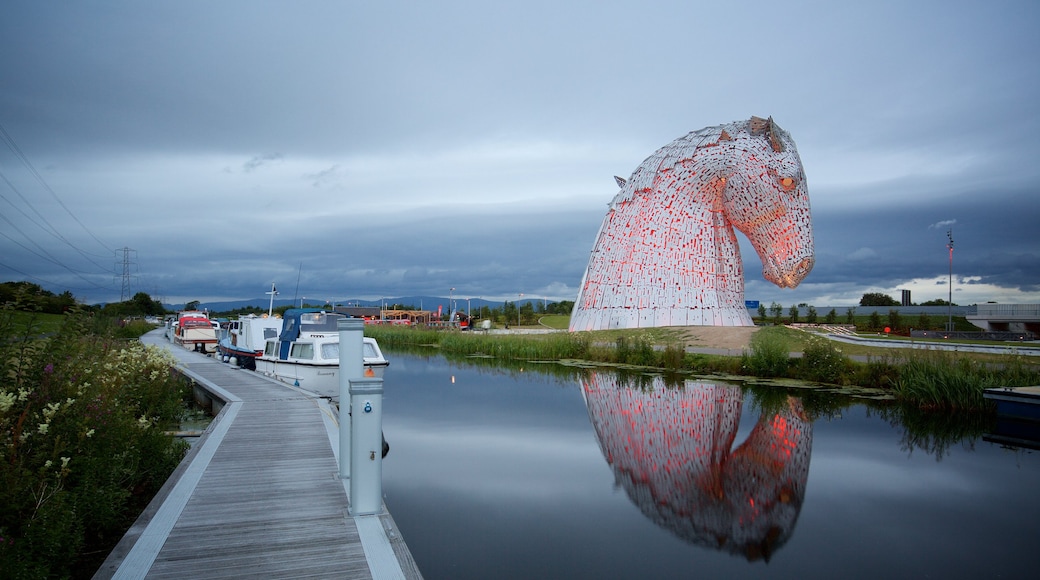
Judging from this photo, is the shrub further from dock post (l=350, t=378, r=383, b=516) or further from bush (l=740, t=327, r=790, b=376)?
dock post (l=350, t=378, r=383, b=516)

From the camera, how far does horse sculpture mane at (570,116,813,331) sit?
30016 mm

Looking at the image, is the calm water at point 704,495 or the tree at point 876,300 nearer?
the calm water at point 704,495

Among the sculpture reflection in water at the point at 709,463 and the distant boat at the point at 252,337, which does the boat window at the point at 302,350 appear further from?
the sculpture reflection in water at the point at 709,463

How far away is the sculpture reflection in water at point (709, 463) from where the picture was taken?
9055 millimetres

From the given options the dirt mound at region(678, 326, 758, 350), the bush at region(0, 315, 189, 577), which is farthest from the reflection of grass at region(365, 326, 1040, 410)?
the bush at region(0, 315, 189, 577)

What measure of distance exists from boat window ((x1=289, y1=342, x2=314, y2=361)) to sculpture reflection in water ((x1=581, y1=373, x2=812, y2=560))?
9.00 m

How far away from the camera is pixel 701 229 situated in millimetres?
32375

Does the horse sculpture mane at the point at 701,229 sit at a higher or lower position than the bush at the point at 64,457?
higher

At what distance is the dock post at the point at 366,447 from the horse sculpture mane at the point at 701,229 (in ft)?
87.5

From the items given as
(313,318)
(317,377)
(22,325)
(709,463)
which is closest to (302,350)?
(317,377)

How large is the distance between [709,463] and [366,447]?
768 centimetres

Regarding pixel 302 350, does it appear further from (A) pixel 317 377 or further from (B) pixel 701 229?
(B) pixel 701 229

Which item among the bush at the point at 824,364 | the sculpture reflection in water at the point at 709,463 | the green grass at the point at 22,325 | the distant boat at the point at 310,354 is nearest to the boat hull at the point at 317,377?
the distant boat at the point at 310,354

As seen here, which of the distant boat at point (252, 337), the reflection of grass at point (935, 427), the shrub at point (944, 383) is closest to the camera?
the reflection of grass at point (935, 427)
